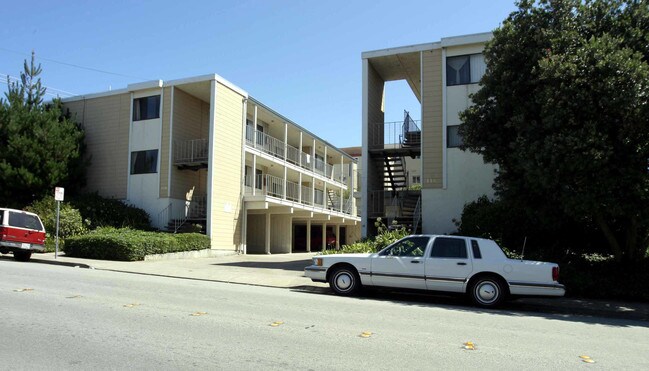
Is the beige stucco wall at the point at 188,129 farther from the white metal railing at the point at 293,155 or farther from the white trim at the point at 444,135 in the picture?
the white trim at the point at 444,135

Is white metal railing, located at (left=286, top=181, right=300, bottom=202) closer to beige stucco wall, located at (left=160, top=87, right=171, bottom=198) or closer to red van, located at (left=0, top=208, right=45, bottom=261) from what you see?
beige stucco wall, located at (left=160, top=87, right=171, bottom=198)

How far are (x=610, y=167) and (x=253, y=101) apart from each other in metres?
19.8

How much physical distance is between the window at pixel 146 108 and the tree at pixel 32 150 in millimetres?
2935

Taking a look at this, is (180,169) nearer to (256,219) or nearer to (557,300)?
(256,219)

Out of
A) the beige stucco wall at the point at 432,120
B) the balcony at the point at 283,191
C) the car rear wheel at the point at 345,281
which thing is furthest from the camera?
the balcony at the point at 283,191

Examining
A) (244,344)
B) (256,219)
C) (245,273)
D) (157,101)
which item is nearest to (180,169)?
(157,101)

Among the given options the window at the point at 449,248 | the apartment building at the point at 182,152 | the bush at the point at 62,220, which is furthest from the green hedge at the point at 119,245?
the window at the point at 449,248

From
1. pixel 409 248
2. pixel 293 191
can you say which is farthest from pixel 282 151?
pixel 409 248

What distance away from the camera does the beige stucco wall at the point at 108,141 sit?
25609mm

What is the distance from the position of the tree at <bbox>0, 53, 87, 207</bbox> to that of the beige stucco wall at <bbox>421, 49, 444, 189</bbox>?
16.6 meters

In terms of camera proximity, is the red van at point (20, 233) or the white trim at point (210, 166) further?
the white trim at point (210, 166)

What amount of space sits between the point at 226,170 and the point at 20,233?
991cm

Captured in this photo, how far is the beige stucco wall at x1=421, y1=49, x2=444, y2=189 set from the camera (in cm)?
1977

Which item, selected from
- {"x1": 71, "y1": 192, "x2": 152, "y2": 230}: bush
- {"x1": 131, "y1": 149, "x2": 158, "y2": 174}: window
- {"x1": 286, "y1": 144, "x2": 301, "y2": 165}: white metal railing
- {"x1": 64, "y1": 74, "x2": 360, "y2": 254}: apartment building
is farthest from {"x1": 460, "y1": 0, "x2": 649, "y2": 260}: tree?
{"x1": 286, "y1": 144, "x2": 301, "y2": 165}: white metal railing
